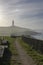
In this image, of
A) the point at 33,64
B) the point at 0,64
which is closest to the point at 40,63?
the point at 33,64

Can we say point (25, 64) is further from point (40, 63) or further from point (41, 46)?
point (41, 46)

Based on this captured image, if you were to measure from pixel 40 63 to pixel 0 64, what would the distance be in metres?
3.01

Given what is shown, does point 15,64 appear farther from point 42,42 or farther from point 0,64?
point 42,42

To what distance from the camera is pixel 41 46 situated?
68.1 ft

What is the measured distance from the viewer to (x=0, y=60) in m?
14.0

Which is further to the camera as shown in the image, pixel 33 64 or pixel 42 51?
pixel 42 51

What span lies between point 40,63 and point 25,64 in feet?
4.47

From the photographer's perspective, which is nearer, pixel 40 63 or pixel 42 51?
pixel 40 63

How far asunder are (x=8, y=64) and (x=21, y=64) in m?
0.94

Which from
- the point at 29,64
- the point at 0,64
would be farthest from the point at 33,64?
the point at 0,64

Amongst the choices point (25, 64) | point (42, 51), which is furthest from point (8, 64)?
point (42, 51)

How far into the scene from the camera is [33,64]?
43.6 feet

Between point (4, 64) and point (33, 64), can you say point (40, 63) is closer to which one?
point (33, 64)

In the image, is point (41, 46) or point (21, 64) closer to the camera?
point (21, 64)
